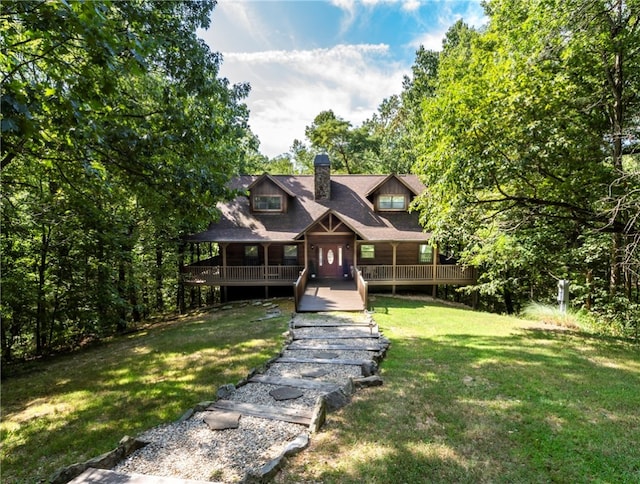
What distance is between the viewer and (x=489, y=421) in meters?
4.79

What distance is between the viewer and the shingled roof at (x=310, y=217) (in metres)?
16.8

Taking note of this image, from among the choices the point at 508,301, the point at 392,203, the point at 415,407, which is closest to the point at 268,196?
the point at 392,203

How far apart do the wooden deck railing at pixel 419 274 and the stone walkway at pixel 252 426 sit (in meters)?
9.11

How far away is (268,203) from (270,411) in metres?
14.8

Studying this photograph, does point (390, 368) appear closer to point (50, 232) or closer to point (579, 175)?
point (579, 175)

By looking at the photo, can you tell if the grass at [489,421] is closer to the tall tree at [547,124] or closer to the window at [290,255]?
the tall tree at [547,124]

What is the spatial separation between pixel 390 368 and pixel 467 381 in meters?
1.59

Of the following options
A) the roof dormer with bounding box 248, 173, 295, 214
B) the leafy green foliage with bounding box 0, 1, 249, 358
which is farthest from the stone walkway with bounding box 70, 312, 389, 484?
the roof dormer with bounding box 248, 173, 295, 214

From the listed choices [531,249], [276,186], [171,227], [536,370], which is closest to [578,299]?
[531,249]

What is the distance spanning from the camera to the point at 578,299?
12633mm

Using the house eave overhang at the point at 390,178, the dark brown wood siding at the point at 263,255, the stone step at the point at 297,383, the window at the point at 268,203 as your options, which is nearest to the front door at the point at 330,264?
the dark brown wood siding at the point at 263,255

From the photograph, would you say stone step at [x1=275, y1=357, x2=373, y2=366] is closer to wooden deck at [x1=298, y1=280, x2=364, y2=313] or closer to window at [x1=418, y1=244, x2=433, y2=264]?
wooden deck at [x1=298, y1=280, x2=364, y2=313]

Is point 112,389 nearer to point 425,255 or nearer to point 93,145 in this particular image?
point 93,145

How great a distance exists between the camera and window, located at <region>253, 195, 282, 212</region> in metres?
18.8
